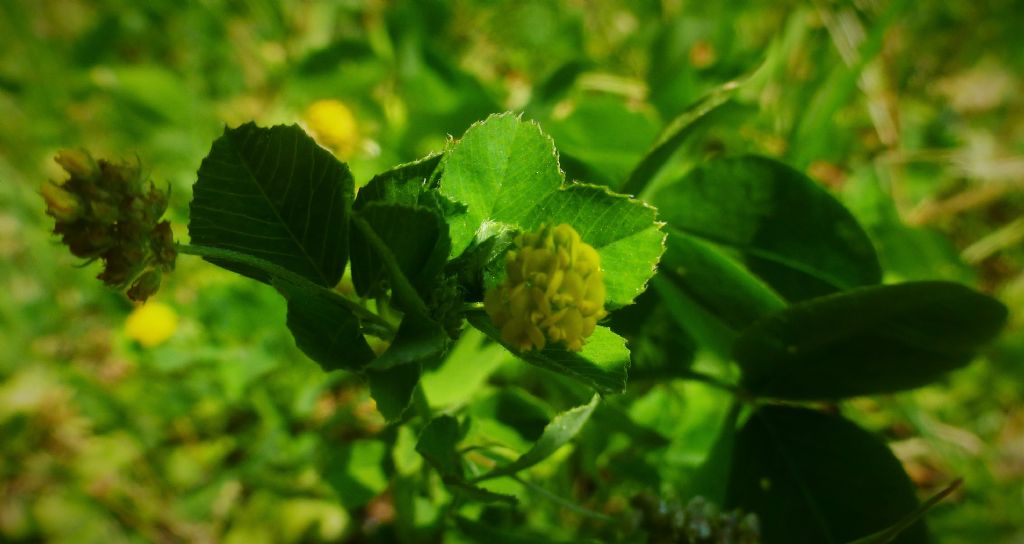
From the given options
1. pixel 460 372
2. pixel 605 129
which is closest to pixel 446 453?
pixel 460 372

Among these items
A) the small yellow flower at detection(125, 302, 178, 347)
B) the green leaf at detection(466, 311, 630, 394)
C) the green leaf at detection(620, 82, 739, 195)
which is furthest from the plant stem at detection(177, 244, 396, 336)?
the small yellow flower at detection(125, 302, 178, 347)

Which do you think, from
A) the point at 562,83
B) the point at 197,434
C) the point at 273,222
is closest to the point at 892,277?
the point at 562,83

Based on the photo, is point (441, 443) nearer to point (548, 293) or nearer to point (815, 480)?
point (548, 293)

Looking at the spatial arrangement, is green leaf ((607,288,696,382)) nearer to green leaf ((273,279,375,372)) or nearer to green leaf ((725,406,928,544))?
green leaf ((725,406,928,544))

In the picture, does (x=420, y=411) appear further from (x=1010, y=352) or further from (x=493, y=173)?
(x=1010, y=352)

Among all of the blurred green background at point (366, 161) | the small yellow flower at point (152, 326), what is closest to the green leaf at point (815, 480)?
the blurred green background at point (366, 161)
